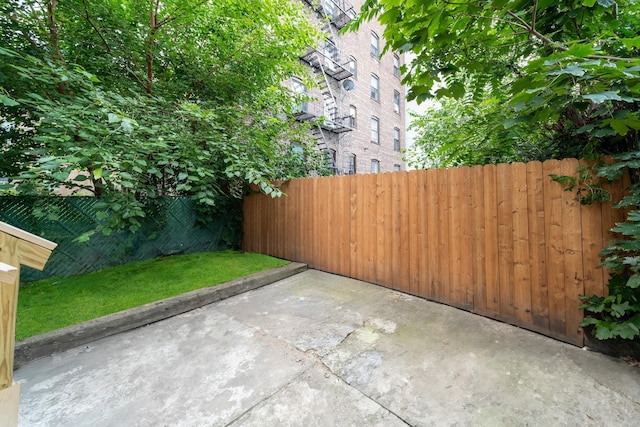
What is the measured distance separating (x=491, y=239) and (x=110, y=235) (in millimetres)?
6224

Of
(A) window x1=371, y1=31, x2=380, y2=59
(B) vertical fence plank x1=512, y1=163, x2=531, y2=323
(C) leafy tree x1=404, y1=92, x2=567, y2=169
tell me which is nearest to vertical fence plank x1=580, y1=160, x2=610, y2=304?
(B) vertical fence plank x1=512, y1=163, x2=531, y2=323

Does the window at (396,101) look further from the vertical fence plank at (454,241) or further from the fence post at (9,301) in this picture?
the fence post at (9,301)

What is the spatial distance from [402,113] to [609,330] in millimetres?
17452

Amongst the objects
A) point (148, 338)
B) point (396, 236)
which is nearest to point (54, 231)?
point (148, 338)

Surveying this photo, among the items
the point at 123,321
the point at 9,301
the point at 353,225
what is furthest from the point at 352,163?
the point at 9,301

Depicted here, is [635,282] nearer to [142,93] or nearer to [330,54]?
[142,93]

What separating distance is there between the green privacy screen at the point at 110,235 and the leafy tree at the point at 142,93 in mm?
399

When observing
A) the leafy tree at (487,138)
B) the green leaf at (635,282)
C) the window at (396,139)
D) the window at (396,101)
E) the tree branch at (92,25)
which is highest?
the window at (396,101)

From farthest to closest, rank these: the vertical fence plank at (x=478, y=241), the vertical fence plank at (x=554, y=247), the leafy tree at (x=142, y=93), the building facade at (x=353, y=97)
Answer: the building facade at (x=353, y=97)
the leafy tree at (x=142, y=93)
the vertical fence plank at (x=478, y=241)
the vertical fence plank at (x=554, y=247)

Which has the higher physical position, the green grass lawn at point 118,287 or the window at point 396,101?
the window at point 396,101

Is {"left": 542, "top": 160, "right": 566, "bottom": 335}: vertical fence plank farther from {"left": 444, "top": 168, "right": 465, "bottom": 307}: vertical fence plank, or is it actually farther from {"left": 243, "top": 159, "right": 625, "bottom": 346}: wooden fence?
{"left": 444, "top": 168, "right": 465, "bottom": 307}: vertical fence plank

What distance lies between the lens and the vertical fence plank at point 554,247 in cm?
249

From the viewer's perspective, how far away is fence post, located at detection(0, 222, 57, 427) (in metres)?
1.02

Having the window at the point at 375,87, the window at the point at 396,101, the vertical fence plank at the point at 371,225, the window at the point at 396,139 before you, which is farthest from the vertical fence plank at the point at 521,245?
the window at the point at 396,101
